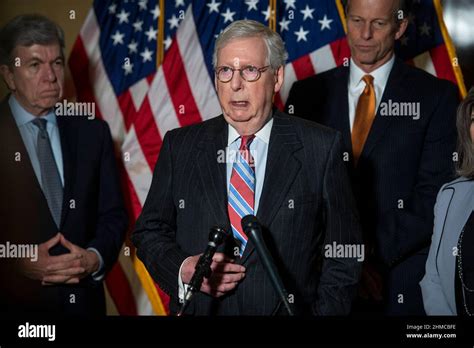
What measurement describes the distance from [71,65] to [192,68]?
0.54 m

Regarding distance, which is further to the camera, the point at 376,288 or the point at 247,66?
the point at 376,288

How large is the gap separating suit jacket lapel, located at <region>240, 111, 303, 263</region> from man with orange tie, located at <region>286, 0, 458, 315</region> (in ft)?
1.86

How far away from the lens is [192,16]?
3.64 metres

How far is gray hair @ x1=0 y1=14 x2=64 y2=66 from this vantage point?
3.30m

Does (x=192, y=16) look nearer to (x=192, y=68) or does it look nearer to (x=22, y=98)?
(x=192, y=68)

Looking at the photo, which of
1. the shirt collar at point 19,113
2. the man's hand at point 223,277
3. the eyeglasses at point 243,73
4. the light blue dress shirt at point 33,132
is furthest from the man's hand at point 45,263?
the eyeglasses at point 243,73

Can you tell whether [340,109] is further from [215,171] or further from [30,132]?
[30,132]

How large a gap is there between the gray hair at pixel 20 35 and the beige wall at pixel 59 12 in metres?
0.03

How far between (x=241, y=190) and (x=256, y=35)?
530 mm

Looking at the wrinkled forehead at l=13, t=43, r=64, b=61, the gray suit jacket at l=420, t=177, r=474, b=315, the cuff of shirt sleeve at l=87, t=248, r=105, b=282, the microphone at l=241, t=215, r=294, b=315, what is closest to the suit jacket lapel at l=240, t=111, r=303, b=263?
the microphone at l=241, t=215, r=294, b=315

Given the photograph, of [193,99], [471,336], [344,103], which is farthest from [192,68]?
[471,336]

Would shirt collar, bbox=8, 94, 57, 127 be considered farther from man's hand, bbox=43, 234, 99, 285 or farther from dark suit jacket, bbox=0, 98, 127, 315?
man's hand, bbox=43, 234, 99, 285

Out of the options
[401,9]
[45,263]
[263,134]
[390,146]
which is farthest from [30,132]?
[401,9]

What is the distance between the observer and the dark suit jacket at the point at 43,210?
129 inches
